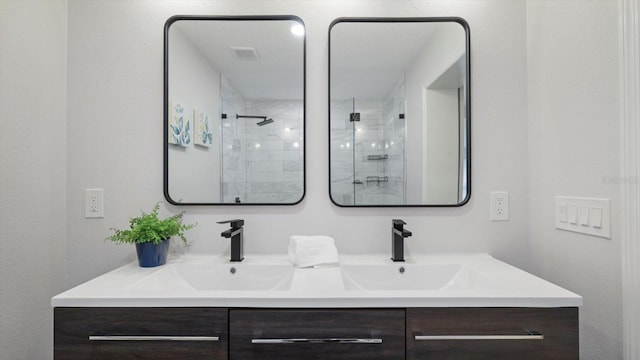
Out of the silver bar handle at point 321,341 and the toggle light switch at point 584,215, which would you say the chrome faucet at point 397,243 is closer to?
the silver bar handle at point 321,341

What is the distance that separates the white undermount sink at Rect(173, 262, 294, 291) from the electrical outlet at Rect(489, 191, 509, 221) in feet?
3.16

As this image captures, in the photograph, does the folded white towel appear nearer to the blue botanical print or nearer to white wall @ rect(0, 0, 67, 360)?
the blue botanical print

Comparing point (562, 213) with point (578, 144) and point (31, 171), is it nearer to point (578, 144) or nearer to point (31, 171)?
point (578, 144)

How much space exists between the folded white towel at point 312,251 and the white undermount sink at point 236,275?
60mm

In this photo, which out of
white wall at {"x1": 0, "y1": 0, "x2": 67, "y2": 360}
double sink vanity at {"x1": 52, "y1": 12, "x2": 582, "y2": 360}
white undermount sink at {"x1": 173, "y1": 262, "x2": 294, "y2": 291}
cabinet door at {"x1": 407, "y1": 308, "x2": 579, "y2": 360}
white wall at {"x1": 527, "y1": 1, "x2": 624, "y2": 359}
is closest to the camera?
cabinet door at {"x1": 407, "y1": 308, "x2": 579, "y2": 360}

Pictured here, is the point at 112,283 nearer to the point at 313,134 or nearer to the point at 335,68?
the point at 313,134

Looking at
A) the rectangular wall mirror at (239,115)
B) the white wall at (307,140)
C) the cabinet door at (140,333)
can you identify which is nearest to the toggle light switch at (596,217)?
the white wall at (307,140)

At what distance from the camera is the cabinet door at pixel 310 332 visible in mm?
903

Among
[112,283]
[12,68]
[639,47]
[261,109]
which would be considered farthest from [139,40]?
[639,47]

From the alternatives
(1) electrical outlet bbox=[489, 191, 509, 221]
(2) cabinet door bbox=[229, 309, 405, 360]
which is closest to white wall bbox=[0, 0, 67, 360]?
(2) cabinet door bbox=[229, 309, 405, 360]

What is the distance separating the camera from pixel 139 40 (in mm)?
1440

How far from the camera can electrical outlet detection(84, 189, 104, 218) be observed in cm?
144

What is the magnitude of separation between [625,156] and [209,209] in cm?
159

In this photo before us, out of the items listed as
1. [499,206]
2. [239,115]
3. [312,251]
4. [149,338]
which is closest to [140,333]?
[149,338]
